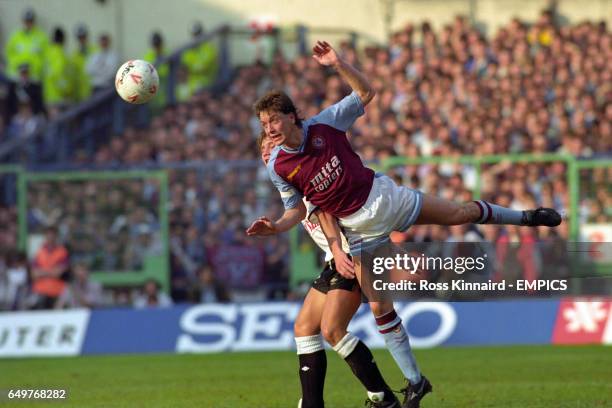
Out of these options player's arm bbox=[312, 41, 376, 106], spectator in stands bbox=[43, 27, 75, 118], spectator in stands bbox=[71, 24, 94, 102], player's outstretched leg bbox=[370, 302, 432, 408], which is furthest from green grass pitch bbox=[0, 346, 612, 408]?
spectator in stands bbox=[71, 24, 94, 102]

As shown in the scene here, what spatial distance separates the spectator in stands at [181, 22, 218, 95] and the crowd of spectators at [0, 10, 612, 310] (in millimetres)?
771

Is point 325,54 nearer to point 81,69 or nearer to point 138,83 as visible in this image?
point 138,83

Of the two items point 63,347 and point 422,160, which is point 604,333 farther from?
point 63,347

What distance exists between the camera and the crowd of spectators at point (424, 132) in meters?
19.0

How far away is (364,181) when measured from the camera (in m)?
9.19

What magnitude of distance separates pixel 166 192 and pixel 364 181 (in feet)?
36.1

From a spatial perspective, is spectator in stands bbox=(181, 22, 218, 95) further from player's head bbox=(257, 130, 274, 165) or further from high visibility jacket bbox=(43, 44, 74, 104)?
player's head bbox=(257, 130, 274, 165)

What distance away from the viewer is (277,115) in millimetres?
8922

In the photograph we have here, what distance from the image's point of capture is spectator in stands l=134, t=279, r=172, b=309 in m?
19.2

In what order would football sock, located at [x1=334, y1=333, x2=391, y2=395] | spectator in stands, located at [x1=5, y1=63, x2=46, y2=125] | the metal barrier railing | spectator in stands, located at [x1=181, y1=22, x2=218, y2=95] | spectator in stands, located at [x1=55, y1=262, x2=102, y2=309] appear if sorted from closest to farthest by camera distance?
football sock, located at [x1=334, y1=333, x2=391, y2=395], spectator in stands, located at [x1=55, y1=262, x2=102, y2=309], the metal barrier railing, spectator in stands, located at [x1=5, y1=63, x2=46, y2=125], spectator in stands, located at [x1=181, y1=22, x2=218, y2=95]

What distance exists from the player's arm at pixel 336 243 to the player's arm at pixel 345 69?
2.99ft

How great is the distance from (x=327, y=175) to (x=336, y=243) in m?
0.50

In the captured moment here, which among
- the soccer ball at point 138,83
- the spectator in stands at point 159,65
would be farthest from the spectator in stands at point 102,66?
the soccer ball at point 138,83

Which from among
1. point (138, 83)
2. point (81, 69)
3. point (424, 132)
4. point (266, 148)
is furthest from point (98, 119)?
point (266, 148)
